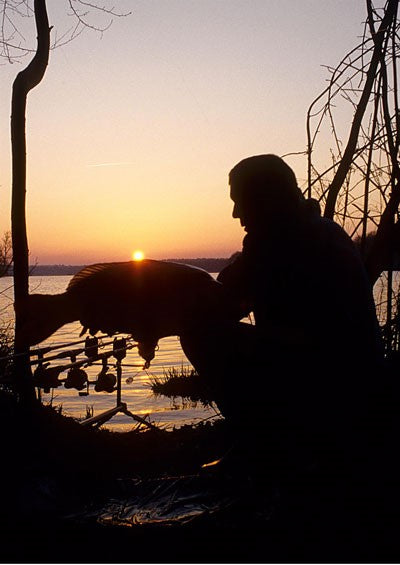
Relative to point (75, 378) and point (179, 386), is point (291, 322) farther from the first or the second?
point (179, 386)

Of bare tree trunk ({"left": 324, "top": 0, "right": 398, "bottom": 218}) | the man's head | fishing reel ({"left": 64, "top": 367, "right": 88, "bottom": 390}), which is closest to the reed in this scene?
fishing reel ({"left": 64, "top": 367, "right": 88, "bottom": 390})

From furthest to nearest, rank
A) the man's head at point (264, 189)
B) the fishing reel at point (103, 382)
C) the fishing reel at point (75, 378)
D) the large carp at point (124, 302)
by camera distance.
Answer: the fishing reel at point (103, 382) → the fishing reel at point (75, 378) → the man's head at point (264, 189) → the large carp at point (124, 302)

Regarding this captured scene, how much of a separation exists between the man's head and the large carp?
49 centimetres

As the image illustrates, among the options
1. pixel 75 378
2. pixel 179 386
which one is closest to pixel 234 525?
pixel 75 378

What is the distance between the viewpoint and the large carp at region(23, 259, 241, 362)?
153 centimetres

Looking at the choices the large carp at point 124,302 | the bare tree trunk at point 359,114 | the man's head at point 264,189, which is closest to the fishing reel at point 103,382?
the bare tree trunk at point 359,114


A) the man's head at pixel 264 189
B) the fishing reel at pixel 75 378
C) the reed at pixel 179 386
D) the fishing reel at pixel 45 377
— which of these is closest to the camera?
the man's head at pixel 264 189

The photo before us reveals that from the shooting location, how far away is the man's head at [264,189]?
218 centimetres

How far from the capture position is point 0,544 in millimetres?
2537

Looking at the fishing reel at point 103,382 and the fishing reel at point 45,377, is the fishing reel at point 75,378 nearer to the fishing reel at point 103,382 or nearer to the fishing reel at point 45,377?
the fishing reel at point 45,377

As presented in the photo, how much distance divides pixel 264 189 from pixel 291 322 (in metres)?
0.47

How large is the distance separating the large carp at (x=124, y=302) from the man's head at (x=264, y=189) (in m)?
0.49

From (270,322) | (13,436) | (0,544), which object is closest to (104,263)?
(270,322)

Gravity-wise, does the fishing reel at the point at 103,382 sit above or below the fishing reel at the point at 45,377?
below
